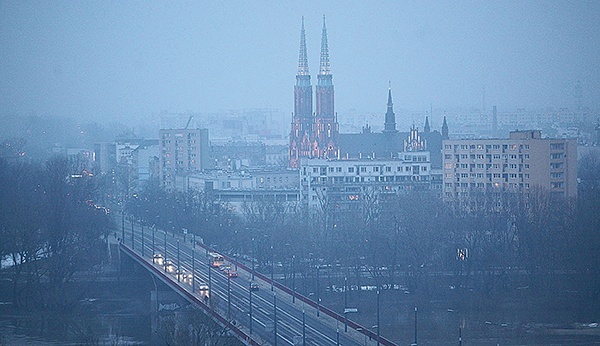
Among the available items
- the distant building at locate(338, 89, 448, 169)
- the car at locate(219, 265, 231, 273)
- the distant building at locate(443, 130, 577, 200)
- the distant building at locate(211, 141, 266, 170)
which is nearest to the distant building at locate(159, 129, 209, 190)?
the distant building at locate(211, 141, 266, 170)

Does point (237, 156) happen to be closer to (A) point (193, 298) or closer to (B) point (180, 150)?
(B) point (180, 150)

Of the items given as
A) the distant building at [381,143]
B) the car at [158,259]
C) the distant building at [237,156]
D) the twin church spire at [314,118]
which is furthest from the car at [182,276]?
the distant building at [237,156]

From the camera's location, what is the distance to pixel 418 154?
114 ft

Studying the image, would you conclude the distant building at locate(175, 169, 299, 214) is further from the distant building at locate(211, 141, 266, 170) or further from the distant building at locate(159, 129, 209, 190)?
the distant building at locate(211, 141, 266, 170)

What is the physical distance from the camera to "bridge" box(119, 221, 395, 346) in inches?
595

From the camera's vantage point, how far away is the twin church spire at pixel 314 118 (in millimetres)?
45750

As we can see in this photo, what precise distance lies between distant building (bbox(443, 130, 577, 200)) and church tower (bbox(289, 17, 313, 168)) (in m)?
15.8

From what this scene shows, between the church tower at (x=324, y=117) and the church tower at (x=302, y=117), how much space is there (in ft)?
1.48

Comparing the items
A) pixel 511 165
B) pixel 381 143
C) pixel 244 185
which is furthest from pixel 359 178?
pixel 381 143

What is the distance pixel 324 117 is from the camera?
46281 millimetres

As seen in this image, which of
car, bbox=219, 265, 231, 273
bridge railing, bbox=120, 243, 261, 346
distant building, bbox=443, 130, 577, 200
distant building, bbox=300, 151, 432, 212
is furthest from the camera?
distant building, bbox=300, 151, 432, 212

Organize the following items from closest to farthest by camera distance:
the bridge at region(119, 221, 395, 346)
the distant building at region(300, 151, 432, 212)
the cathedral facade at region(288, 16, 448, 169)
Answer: the bridge at region(119, 221, 395, 346) → the distant building at region(300, 151, 432, 212) → the cathedral facade at region(288, 16, 448, 169)

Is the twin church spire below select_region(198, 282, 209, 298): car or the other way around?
the other way around

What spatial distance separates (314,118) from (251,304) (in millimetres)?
29967
